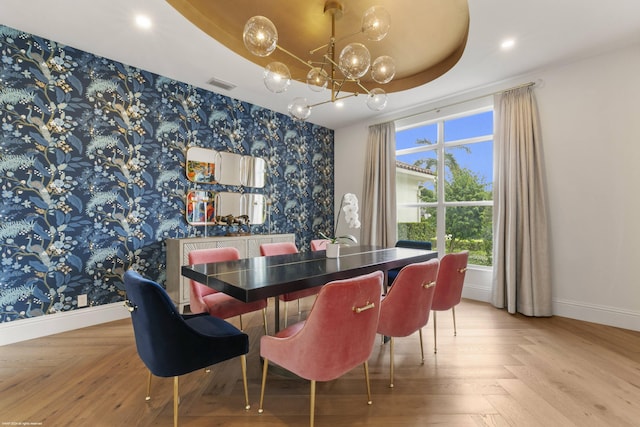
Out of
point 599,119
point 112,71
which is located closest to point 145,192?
point 112,71

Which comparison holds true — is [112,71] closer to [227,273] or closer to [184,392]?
[227,273]

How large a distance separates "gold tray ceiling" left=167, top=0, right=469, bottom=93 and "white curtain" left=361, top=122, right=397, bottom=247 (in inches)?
57.4

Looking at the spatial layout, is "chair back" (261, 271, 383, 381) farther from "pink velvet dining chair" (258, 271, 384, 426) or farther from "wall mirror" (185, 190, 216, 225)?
"wall mirror" (185, 190, 216, 225)

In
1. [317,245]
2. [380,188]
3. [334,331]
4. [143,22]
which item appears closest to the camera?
[334,331]

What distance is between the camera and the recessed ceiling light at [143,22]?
249 cm

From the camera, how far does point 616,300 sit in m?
3.00

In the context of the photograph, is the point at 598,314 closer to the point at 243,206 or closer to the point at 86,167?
the point at 243,206

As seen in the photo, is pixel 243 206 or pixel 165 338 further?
pixel 243 206

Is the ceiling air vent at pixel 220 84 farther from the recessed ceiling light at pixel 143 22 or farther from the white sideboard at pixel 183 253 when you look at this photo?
the white sideboard at pixel 183 253

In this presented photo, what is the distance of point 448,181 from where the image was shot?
174 inches

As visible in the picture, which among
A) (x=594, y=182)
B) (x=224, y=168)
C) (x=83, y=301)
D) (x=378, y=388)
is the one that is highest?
(x=224, y=168)

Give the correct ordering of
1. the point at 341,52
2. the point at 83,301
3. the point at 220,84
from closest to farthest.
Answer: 1. the point at 341,52
2. the point at 83,301
3. the point at 220,84

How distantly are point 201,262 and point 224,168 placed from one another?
6.55 ft

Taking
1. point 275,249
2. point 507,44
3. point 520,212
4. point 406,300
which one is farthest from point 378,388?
point 507,44
